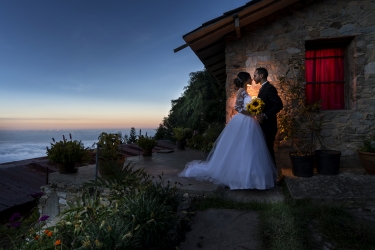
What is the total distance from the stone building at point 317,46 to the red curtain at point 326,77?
0.02 m

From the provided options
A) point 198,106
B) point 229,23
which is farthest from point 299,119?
point 198,106

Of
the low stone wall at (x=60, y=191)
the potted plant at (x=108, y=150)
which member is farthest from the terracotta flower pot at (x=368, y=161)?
the low stone wall at (x=60, y=191)

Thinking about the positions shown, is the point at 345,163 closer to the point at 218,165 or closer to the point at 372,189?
the point at 372,189

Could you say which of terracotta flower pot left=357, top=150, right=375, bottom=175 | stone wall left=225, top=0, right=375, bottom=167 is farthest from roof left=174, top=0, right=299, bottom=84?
terracotta flower pot left=357, top=150, right=375, bottom=175

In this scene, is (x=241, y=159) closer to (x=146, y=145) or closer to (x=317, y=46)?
(x=317, y=46)

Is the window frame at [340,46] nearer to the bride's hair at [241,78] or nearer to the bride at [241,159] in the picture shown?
the bride's hair at [241,78]

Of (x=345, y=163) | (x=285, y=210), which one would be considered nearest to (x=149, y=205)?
(x=285, y=210)

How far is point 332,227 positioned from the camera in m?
2.68

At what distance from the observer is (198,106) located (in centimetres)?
1313

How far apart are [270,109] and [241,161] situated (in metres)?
1.09

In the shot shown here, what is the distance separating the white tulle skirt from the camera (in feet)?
12.7

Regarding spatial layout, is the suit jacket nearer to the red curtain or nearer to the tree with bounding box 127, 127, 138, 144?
the red curtain

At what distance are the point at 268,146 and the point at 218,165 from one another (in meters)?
1.00

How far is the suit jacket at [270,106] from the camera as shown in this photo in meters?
4.36
